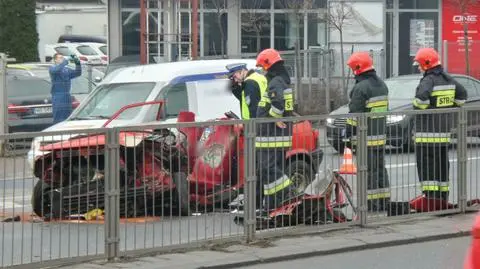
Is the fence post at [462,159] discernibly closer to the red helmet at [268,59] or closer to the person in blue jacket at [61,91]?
the red helmet at [268,59]

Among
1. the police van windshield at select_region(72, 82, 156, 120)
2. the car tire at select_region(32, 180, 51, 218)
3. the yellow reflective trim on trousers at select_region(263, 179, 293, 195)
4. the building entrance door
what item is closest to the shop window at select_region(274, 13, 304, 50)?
the building entrance door

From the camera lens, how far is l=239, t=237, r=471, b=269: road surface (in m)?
7.50

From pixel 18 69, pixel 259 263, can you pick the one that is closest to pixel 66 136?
pixel 259 263

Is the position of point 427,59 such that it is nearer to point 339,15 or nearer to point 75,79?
point 75,79

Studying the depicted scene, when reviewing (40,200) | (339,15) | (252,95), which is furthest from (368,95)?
(339,15)

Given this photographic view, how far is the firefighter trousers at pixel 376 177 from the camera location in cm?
893

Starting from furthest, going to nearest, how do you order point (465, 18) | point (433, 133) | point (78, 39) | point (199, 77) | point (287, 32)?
point (78, 39)
point (287, 32)
point (465, 18)
point (199, 77)
point (433, 133)

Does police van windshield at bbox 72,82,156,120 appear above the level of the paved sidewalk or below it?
above

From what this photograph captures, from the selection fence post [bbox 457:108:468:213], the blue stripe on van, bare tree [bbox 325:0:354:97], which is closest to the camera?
fence post [bbox 457:108:468:213]

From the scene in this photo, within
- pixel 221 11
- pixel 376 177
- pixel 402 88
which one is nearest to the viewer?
pixel 376 177

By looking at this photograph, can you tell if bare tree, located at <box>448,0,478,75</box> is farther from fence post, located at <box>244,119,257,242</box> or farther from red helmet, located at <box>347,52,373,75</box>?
fence post, located at <box>244,119,257,242</box>

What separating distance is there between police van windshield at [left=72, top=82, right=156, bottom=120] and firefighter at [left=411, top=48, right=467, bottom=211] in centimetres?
452

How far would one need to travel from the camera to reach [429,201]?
373 inches

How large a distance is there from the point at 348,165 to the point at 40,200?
10.8 feet
